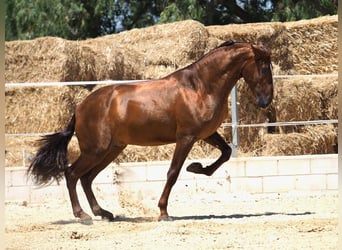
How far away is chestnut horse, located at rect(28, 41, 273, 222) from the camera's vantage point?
20.6ft

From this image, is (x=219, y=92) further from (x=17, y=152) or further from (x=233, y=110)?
(x=17, y=152)

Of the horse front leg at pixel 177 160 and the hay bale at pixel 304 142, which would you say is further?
the hay bale at pixel 304 142

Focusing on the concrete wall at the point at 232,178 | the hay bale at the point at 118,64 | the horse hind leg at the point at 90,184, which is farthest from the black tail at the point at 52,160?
the hay bale at the point at 118,64

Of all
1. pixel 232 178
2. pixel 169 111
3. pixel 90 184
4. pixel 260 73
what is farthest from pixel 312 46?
pixel 90 184

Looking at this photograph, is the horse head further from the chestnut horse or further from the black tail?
the black tail

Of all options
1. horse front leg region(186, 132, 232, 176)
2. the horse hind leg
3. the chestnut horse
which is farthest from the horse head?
the horse hind leg

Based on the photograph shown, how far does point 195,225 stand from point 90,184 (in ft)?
4.93

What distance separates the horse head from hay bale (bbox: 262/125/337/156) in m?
3.37

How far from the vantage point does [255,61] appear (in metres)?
6.34

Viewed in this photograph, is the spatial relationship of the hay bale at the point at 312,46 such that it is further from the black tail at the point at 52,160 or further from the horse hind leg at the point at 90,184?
the black tail at the point at 52,160

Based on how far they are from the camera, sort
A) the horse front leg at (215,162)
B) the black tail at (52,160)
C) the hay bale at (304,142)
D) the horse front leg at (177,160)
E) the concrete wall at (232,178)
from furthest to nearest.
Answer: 1. the hay bale at (304,142)
2. the concrete wall at (232,178)
3. the black tail at (52,160)
4. the horse front leg at (215,162)
5. the horse front leg at (177,160)

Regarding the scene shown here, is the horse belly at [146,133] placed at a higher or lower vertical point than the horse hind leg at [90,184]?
higher

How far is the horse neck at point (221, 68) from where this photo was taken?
6.35 m

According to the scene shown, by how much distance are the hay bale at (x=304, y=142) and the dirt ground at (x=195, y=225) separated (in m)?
1.36
